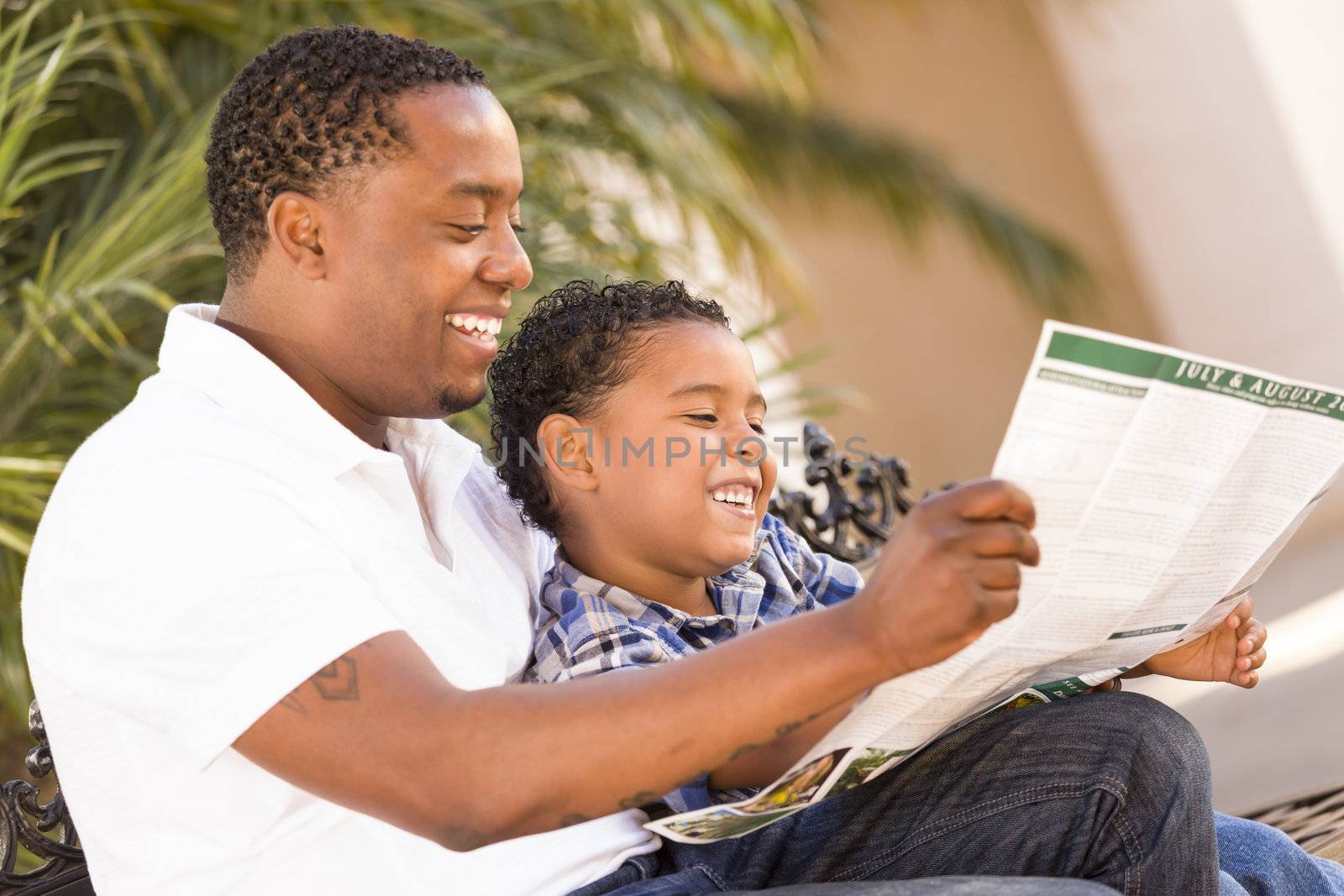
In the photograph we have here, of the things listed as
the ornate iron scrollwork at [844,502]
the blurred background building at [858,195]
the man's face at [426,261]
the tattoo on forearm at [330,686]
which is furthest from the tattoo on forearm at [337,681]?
the ornate iron scrollwork at [844,502]

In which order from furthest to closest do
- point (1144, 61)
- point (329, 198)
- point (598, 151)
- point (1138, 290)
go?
point (1138, 290)
point (1144, 61)
point (598, 151)
point (329, 198)

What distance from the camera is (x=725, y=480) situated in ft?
6.07

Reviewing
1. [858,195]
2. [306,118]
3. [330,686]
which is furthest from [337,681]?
[858,195]

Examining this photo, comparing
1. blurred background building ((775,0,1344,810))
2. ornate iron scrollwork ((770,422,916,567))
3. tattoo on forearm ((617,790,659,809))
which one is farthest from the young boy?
blurred background building ((775,0,1344,810))

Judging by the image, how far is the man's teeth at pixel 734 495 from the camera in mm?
1851

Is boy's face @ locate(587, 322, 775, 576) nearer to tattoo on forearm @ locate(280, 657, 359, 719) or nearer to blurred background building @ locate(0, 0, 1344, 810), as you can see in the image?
tattoo on forearm @ locate(280, 657, 359, 719)

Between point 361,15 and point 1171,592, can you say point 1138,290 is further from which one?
point 1171,592

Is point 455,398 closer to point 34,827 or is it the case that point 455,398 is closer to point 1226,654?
point 34,827

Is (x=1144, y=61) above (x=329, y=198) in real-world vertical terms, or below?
above

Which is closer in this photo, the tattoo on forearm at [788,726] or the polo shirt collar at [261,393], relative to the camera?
the tattoo on forearm at [788,726]

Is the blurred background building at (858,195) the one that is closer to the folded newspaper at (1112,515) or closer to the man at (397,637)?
the man at (397,637)

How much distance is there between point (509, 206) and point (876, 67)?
6717 mm

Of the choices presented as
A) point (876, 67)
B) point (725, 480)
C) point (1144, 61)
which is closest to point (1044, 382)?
point (725, 480)

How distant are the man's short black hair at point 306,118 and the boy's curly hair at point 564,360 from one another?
394 mm
